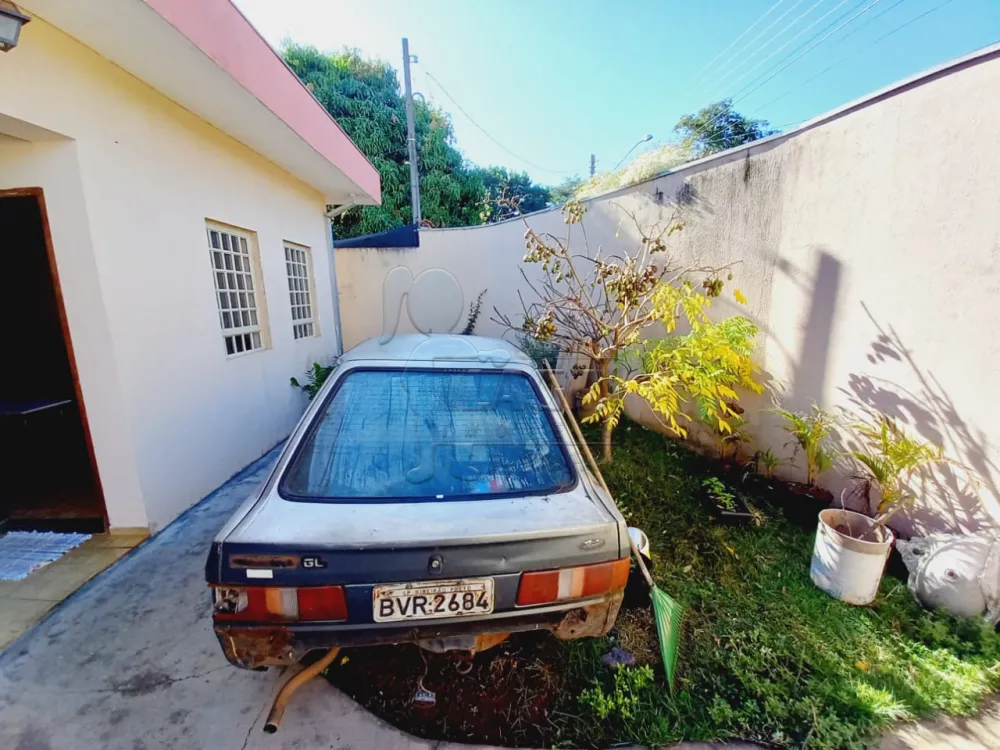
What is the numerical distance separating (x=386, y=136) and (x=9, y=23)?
12.0 m

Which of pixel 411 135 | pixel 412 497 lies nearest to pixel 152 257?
pixel 412 497

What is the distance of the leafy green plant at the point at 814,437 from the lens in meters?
2.89

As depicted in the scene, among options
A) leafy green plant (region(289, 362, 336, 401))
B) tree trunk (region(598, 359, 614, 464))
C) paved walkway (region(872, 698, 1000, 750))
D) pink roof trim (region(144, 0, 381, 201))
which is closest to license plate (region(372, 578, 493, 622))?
paved walkway (region(872, 698, 1000, 750))

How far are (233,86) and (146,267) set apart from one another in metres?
1.42

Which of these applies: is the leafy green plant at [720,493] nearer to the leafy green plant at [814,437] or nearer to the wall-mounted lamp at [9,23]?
the leafy green plant at [814,437]

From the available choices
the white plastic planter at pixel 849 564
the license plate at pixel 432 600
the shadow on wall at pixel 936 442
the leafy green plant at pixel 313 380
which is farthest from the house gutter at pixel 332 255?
the shadow on wall at pixel 936 442

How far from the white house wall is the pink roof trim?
42 cm

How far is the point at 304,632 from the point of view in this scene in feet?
4.70

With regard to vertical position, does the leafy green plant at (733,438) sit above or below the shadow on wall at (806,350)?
below

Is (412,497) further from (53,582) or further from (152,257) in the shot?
(152,257)

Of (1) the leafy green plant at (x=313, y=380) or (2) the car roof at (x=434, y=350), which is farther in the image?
(1) the leafy green plant at (x=313, y=380)

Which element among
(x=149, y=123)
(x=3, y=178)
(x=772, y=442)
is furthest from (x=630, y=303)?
(x=3, y=178)

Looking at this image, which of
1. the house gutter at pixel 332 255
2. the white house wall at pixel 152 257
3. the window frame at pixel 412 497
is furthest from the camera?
the house gutter at pixel 332 255

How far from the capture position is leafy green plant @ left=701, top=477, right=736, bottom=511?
3.04m
